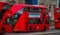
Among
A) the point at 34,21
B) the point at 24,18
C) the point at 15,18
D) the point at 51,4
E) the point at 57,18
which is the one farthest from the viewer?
the point at 51,4

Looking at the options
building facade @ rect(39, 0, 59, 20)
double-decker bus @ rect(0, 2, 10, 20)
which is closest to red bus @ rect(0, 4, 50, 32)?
double-decker bus @ rect(0, 2, 10, 20)

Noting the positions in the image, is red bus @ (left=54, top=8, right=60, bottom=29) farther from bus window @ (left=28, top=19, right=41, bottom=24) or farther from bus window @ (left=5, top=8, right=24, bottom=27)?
bus window @ (left=5, top=8, right=24, bottom=27)

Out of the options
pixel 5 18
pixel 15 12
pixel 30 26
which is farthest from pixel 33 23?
pixel 5 18

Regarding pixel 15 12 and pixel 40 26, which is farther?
pixel 40 26

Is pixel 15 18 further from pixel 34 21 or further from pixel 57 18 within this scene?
pixel 57 18

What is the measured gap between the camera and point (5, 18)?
71.6 ft

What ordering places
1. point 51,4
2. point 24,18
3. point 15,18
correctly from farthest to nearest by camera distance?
point 51,4
point 24,18
point 15,18

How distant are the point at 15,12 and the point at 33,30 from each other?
2.74m

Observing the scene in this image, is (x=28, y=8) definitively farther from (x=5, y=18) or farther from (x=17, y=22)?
(x=5, y=18)

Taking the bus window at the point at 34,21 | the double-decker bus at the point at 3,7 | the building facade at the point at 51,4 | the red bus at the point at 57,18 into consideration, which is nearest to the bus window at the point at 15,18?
the bus window at the point at 34,21

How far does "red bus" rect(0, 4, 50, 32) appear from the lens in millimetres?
23273

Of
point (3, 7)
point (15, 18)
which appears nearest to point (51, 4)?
point (15, 18)

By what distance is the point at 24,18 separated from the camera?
24.2 m

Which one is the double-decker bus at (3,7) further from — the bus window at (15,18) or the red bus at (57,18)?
the red bus at (57,18)
